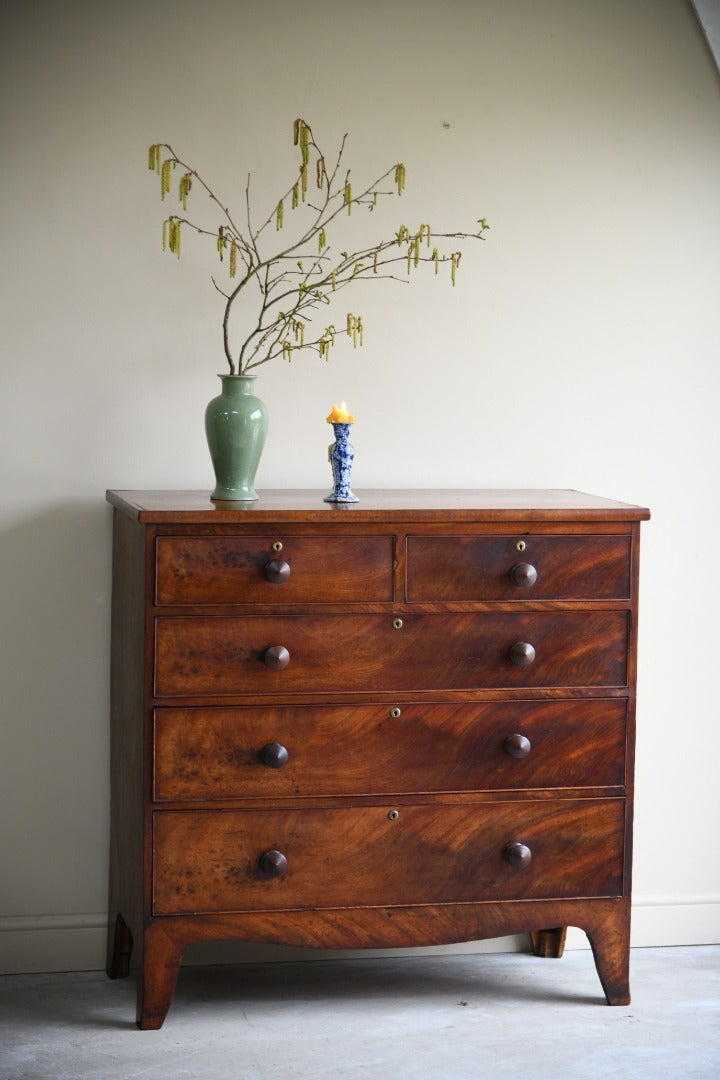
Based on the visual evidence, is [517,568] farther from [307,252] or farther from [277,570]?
[307,252]

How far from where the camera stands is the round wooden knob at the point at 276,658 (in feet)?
8.29

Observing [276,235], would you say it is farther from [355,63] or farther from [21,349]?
[21,349]

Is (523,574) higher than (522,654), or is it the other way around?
(523,574)

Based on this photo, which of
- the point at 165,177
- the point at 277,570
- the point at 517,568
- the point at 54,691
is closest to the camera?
the point at 277,570

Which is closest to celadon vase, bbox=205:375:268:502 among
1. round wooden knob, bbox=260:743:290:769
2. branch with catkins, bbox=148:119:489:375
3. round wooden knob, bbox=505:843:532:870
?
branch with catkins, bbox=148:119:489:375

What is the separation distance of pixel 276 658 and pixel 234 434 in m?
0.47

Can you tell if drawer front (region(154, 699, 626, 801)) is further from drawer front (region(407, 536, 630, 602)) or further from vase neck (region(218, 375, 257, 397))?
vase neck (region(218, 375, 257, 397))

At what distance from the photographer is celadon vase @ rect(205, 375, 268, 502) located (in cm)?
263

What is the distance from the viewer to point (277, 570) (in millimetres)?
2510

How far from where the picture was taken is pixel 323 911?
2607 millimetres

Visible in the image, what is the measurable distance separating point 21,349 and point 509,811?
58.6 inches

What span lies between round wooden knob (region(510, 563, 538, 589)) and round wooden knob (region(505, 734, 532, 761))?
1.03 feet

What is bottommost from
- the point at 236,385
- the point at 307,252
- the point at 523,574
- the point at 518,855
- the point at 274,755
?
the point at 518,855

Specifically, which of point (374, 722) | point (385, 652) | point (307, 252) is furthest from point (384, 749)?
point (307, 252)
